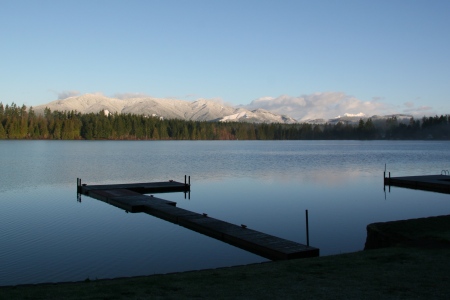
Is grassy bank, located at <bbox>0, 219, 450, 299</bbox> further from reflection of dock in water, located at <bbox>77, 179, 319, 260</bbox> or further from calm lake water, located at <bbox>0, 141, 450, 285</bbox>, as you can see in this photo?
calm lake water, located at <bbox>0, 141, 450, 285</bbox>

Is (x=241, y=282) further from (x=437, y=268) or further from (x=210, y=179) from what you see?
(x=210, y=179)

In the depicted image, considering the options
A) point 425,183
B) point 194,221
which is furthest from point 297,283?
point 425,183

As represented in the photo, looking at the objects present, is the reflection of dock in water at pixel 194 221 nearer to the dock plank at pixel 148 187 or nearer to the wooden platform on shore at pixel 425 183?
the dock plank at pixel 148 187

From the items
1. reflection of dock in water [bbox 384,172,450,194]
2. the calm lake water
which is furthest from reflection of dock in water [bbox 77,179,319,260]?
reflection of dock in water [bbox 384,172,450,194]

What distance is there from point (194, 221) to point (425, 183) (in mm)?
25081

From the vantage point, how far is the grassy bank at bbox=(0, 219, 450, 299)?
9.27m

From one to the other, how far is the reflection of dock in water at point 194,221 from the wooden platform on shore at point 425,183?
19.1 m

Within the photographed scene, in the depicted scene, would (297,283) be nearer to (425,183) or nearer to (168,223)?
(168,223)

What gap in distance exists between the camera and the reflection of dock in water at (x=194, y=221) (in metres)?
15.9

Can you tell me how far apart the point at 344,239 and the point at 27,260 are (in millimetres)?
12543

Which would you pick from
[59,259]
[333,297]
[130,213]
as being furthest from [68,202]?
[333,297]

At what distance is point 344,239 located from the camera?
19.4m

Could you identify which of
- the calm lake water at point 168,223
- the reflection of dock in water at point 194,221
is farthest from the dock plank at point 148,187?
the calm lake water at point 168,223

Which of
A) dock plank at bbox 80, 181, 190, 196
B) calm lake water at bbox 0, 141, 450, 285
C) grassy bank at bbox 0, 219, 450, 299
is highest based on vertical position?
grassy bank at bbox 0, 219, 450, 299
